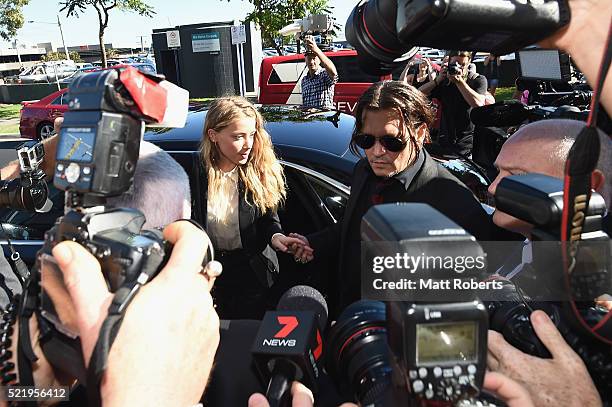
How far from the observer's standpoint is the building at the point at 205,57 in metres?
17.3

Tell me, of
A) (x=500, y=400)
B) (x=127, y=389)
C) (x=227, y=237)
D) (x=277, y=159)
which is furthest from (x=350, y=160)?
(x=127, y=389)

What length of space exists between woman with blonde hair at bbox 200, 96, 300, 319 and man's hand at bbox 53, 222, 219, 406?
1601 mm

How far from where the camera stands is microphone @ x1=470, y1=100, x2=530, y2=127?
3.32 m

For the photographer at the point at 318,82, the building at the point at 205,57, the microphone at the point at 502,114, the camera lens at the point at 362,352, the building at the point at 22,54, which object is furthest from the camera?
the building at the point at 22,54

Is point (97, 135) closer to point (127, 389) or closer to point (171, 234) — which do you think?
point (171, 234)

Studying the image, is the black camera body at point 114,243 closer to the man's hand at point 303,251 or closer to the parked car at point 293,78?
the man's hand at point 303,251

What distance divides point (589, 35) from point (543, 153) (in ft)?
2.54

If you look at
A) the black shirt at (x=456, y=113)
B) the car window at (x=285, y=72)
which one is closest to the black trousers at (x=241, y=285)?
the black shirt at (x=456, y=113)

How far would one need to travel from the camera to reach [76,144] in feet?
2.93

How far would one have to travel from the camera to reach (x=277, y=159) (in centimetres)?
279

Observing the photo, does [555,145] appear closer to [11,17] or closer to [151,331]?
→ [151,331]

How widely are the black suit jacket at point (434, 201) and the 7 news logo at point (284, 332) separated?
37.1 inches

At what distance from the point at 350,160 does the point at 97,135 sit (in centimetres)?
191

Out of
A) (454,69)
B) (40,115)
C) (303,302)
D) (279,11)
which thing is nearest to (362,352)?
(303,302)
